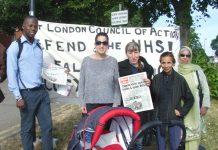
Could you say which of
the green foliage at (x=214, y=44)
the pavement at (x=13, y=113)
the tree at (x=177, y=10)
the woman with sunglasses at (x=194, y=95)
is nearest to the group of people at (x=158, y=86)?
the woman with sunglasses at (x=194, y=95)

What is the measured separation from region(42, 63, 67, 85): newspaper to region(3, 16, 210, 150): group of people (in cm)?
88

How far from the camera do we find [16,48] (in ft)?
19.6

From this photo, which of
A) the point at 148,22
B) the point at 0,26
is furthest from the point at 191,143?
the point at 0,26

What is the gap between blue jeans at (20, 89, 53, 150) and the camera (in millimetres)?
6133

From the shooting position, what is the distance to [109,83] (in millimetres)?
5988

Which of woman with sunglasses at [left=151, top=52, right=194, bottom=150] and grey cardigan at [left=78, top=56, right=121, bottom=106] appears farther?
grey cardigan at [left=78, top=56, right=121, bottom=106]

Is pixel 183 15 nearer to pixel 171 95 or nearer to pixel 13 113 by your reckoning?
pixel 13 113

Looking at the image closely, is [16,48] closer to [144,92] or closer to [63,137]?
[144,92]

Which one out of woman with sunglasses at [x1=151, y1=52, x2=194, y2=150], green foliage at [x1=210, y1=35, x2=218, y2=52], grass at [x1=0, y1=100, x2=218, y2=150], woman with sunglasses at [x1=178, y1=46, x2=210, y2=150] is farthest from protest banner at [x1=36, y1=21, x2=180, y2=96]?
green foliage at [x1=210, y1=35, x2=218, y2=52]

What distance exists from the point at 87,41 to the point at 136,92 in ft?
5.85

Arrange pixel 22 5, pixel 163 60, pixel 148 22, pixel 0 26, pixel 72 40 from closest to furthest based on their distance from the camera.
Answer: pixel 163 60 < pixel 72 40 < pixel 148 22 < pixel 22 5 < pixel 0 26

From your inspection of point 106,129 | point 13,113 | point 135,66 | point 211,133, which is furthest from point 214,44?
point 106,129

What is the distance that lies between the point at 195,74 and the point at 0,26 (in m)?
30.4

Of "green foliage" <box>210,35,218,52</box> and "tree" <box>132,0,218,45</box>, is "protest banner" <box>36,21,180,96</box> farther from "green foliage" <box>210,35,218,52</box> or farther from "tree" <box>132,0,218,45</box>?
"green foliage" <box>210,35,218,52</box>
